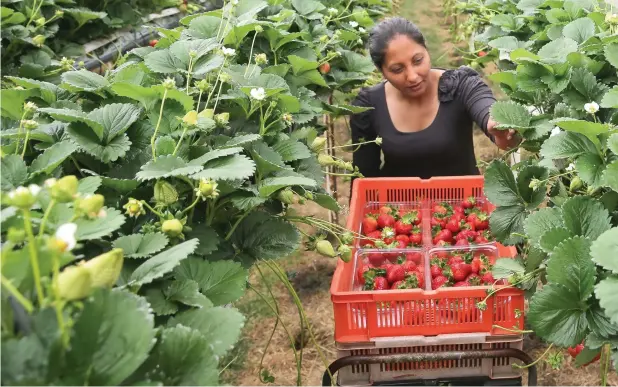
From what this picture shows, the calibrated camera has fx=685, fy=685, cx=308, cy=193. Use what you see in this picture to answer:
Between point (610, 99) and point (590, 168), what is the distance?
0.21 metres

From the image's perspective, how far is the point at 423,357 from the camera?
174 cm

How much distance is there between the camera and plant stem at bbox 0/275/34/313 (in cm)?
69

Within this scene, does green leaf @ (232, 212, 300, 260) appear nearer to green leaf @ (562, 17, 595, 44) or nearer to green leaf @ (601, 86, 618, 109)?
green leaf @ (601, 86, 618, 109)

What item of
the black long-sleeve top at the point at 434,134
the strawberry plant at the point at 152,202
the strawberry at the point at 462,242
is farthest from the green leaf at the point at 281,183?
the black long-sleeve top at the point at 434,134

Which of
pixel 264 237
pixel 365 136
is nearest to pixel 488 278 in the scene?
pixel 264 237

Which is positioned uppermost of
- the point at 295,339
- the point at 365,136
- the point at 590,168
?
the point at 590,168

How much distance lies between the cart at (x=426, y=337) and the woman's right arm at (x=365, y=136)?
48.4 inches

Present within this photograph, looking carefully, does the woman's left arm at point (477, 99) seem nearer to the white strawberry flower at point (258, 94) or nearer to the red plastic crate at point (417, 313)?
the red plastic crate at point (417, 313)

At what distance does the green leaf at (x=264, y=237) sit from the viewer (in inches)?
56.2

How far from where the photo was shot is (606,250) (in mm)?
1080

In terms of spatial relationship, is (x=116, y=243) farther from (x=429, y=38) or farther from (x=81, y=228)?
(x=429, y=38)

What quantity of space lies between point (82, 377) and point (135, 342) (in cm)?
6

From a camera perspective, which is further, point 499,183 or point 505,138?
point 505,138

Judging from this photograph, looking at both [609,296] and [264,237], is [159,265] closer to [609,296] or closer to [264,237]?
[264,237]
